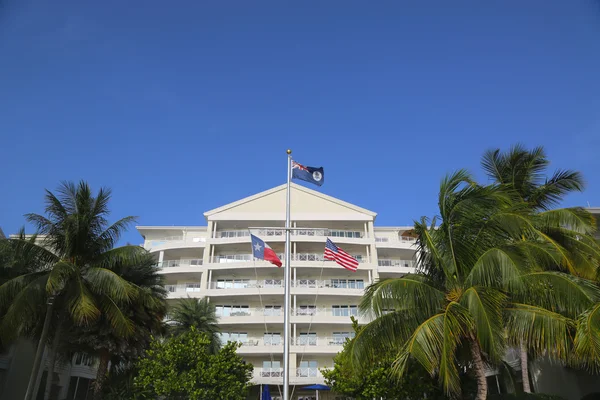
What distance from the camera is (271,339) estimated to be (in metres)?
42.5

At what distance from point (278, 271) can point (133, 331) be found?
2475 centimetres

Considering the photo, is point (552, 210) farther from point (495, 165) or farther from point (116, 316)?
point (116, 316)

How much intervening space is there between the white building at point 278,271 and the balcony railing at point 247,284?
104 millimetres

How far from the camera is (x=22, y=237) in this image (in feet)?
73.4

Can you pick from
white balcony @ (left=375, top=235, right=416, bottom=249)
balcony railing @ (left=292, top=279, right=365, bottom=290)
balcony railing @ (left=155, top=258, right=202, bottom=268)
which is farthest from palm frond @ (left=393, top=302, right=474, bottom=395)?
balcony railing @ (left=155, top=258, right=202, bottom=268)

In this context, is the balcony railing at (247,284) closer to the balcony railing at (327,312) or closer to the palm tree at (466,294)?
the balcony railing at (327,312)

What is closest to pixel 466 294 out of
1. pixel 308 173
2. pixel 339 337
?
pixel 308 173

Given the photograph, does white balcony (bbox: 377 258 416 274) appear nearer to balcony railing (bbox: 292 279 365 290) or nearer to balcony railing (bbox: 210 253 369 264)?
balcony railing (bbox: 210 253 369 264)

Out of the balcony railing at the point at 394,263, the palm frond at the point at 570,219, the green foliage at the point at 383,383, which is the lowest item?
the green foliage at the point at 383,383

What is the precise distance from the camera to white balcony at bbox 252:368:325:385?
129ft

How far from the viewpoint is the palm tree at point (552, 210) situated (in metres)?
19.2

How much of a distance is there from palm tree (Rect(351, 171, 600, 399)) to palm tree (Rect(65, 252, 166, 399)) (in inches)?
549

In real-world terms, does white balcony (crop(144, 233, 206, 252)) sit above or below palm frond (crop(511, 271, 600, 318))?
above

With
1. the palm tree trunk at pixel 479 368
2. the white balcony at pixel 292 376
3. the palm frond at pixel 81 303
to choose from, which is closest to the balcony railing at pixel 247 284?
the white balcony at pixel 292 376
